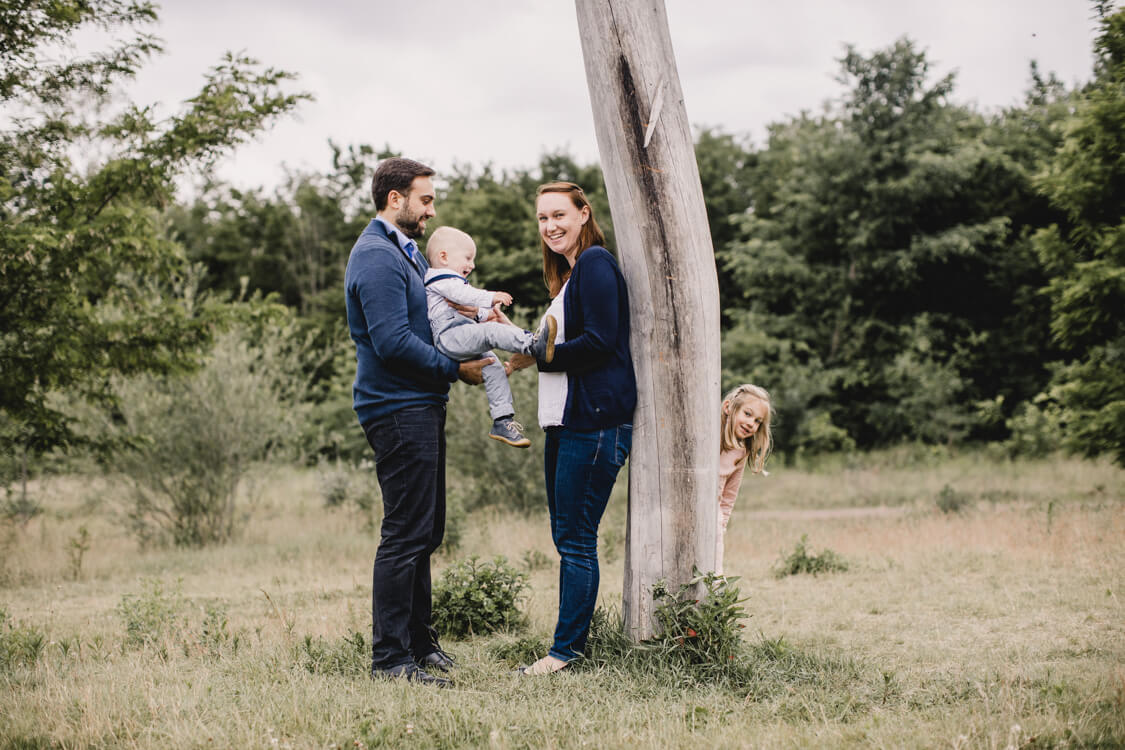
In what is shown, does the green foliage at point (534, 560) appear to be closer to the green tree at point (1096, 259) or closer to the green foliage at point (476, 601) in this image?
the green foliage at point (476, 601)

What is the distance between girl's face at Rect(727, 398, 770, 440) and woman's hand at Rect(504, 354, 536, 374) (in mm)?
1533

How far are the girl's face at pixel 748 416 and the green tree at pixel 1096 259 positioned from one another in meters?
9.05

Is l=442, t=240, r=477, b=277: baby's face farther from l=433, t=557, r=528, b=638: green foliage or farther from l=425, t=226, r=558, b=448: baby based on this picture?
l=433, t=557, r=528, b=638: green foliage

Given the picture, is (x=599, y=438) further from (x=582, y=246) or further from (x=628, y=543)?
(x=582, y=246)

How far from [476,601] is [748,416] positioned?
6.45ft

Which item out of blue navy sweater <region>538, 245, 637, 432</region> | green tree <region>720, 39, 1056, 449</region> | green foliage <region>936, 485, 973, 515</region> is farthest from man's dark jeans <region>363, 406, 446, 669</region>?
green tree <region>720, 39, 1056, 449</region>

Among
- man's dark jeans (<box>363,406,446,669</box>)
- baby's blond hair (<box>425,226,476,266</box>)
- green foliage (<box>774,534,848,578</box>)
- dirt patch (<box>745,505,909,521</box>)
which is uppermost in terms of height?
baby's blond hair (<box>425,226,476,266</box>)

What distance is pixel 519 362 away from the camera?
4055 mm

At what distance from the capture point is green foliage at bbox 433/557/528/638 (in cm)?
514

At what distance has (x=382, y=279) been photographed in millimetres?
3824

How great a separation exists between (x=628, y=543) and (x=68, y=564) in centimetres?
798

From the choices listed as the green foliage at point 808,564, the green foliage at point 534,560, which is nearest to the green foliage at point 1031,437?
the green foliage at point 808,564

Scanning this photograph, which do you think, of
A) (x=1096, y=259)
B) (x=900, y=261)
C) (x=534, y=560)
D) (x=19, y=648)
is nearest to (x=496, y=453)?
(x=534, y=560)

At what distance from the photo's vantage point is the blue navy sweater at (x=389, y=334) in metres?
3.78
